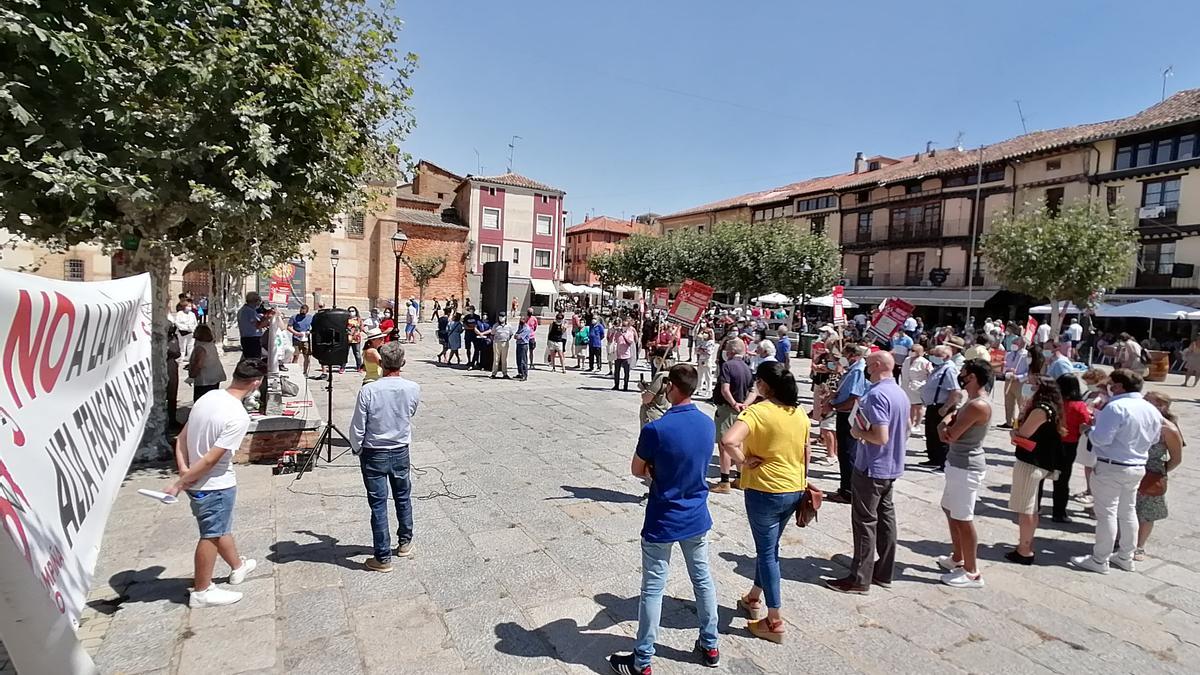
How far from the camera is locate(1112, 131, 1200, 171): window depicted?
980 inches

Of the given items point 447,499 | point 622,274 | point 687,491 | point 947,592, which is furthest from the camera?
point 622,274

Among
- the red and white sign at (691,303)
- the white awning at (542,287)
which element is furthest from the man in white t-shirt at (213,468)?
the white awning at (542,287)

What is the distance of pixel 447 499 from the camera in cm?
607

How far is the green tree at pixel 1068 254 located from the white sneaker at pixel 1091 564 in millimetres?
19467

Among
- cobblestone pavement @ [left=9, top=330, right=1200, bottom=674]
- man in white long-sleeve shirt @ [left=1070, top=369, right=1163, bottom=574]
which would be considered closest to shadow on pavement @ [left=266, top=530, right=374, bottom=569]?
cobblestone pavement @ [left=9, top=330, right=1200, bottom=674]

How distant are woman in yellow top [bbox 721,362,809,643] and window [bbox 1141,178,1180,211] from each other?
3169 centimetres

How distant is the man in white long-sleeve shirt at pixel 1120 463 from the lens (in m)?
4.64

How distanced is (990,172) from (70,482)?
38.7 m

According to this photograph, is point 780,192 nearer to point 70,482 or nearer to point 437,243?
point 437,243

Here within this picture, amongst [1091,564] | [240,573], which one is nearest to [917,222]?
[1091,564]

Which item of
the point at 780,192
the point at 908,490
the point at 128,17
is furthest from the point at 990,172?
the point at 128,17

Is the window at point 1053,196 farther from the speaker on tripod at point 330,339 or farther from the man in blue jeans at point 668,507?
the man in blue jeans at point 668,507

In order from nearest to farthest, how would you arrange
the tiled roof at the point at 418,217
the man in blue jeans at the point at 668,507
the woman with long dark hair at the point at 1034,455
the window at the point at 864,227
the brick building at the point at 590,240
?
the man in blue jeans at the point at 668,507
the woman with long dark hair at the point at 1034,455
the window at the point at 864,227
the tiled roof at the point at 418,217
the brick building at the point at 590,240

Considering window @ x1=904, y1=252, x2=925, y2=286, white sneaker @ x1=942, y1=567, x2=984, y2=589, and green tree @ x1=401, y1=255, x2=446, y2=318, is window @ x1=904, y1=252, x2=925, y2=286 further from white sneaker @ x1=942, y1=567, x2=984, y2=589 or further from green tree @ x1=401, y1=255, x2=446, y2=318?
white sneaker @ x1=942, y1=567, x2=984, y2=589
